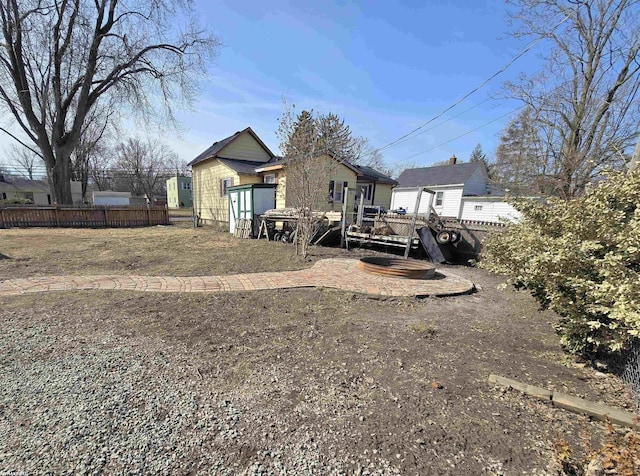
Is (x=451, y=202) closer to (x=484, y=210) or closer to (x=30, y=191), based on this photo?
(x=484, y=210)

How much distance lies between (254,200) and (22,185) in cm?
5686

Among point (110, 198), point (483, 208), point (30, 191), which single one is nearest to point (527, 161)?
point (483, 208)

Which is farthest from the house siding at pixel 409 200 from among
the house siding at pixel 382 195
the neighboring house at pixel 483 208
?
the house siding at pixel 382 195

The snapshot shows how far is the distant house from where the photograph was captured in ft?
65.6

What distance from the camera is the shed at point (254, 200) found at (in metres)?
11.8

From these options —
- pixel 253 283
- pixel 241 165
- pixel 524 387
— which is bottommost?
pixel 253 283

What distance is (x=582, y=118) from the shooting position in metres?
11.4

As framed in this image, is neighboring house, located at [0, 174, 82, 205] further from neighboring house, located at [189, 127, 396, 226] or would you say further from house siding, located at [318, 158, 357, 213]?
house siding, located at [318, 158, 357, 213]

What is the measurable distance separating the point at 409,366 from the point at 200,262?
5749 millimetres

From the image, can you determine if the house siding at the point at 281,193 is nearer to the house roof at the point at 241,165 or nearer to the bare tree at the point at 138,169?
the house roof at the point at 241,165

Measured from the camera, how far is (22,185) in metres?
44.8

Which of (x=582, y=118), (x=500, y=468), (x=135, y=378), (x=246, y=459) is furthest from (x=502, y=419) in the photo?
(x=582, y=118)

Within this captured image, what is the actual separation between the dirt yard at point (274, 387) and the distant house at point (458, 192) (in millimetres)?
18036

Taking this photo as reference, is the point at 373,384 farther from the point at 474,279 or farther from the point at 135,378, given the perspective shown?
the point at 474,279
